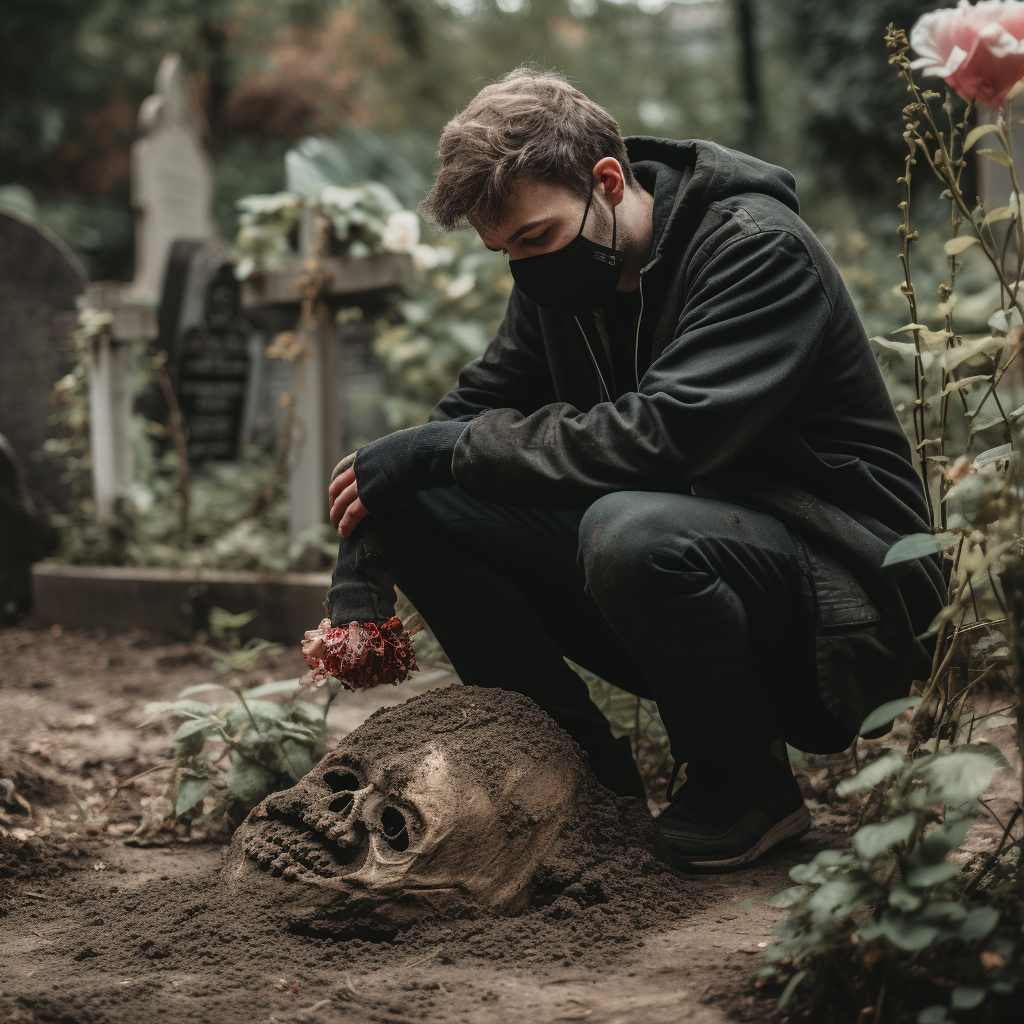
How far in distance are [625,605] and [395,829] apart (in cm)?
58

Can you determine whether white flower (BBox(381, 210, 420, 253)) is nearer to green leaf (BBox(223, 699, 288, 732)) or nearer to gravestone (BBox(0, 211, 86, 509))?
gravestone (BBox(0, 211, 86, 509))

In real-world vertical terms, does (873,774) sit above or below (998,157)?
below

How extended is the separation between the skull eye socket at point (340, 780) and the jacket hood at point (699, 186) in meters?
1.17

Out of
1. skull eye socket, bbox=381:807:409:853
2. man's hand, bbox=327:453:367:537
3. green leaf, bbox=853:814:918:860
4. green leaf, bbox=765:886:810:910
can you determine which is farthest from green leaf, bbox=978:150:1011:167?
skull eye socket, bbox=381:807:409:853

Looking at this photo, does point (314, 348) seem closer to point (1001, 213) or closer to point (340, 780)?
point (340, 780)

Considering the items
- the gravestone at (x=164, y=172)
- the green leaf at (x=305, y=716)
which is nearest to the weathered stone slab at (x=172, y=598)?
the green leaf at (x=305, y=716)

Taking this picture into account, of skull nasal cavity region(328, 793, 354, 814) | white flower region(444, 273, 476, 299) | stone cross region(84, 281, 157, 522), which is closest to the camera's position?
skull nasal cavity region(328, 793, 354, 814)

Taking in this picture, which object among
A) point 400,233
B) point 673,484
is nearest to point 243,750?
point 673,484

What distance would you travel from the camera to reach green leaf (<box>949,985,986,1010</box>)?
1.09m

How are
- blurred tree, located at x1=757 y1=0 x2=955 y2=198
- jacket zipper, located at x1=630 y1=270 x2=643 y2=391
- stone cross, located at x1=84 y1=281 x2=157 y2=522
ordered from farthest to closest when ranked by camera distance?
1. blurred tree, located at x1=757 y1=0 x2=955 y2=198
2. stone cross, located at x1=84 y1=281 x2=157 y2=522
3. jacket zipper, located at x1=630 y1=270 x2=643 y2=391

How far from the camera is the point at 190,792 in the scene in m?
2.18

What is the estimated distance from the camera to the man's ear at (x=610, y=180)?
1.97m

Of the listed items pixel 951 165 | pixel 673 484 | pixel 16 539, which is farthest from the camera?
pixel 16 539

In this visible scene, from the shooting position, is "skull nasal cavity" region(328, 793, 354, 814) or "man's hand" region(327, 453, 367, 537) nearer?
"skull nasal cavity" region(328, 793, 354, 814)
